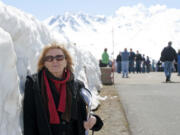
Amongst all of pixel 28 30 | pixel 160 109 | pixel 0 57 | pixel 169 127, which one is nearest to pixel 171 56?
pixel 160 109

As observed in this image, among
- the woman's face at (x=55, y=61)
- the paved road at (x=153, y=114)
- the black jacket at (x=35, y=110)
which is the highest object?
the woman's face at (x=55, y=61)

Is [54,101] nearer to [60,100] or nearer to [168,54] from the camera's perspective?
[60,100]

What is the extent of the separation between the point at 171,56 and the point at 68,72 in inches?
520

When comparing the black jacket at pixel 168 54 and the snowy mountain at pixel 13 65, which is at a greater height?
the black jacket at pixel 168 54

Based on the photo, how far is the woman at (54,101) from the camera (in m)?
2.78

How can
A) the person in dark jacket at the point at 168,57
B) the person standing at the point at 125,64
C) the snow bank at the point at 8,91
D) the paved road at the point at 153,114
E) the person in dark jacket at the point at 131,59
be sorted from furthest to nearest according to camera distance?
the person in dark jacket at the point at 131,59, the person standing at the point at 125,64, the person in dark jacket at the point at 168,57, the paved road at the point at 153,114, the snow bank at the point at 8,91

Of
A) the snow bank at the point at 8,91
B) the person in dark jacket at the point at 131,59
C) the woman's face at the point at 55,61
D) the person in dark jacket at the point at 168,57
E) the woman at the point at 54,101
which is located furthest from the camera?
the person in dark jacket at the point at 131,59

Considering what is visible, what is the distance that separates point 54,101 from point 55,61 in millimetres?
353

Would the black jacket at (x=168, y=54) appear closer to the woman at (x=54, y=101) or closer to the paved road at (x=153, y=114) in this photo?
the paved road at (x=153, y=114)

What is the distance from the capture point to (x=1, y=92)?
2.67 m

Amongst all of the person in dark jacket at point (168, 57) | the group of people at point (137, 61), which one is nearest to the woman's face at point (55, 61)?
the group of people at point (137, 61)

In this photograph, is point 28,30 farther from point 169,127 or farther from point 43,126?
point 169,127

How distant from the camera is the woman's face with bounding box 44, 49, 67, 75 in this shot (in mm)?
2955

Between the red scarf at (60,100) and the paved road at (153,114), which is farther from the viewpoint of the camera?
the paved road at (153,114)
